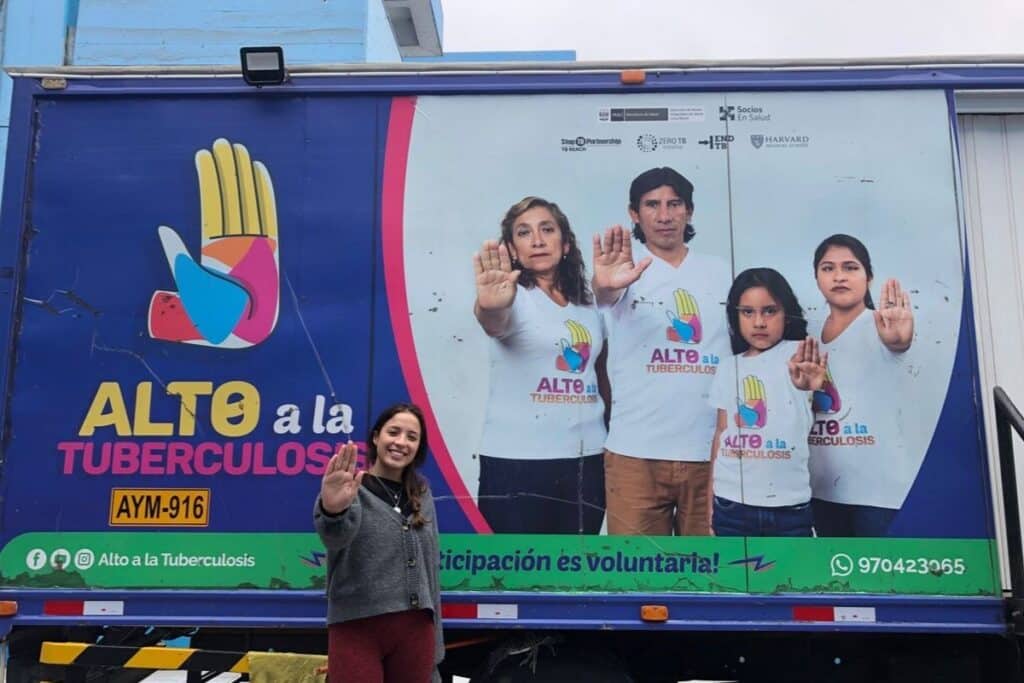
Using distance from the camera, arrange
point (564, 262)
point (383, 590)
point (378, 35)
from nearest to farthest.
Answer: point (383, 590), point (564, 262), point (378, 35)

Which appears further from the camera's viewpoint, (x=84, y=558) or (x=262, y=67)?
(x=262, y=67)

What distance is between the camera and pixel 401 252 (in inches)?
134

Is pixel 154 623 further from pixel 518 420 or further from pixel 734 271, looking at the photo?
pixel 734 271

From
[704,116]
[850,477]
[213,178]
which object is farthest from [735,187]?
[213,178]

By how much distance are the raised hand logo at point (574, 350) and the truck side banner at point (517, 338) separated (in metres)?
0.01

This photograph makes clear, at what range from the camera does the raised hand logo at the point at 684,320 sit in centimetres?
331

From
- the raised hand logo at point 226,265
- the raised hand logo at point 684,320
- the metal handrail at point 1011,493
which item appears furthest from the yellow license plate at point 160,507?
the metal handrail at point 1011,493

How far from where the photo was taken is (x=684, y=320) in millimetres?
3318

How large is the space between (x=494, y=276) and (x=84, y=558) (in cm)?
195

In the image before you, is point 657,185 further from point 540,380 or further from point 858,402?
point 858,402

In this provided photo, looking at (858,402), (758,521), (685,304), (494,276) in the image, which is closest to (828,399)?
(858,402)

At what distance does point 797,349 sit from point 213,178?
2.47 metres

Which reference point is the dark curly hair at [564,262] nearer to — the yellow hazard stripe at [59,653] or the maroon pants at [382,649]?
the maroon pants at [382,649]

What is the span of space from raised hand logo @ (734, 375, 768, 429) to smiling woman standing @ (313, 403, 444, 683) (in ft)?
4.28
